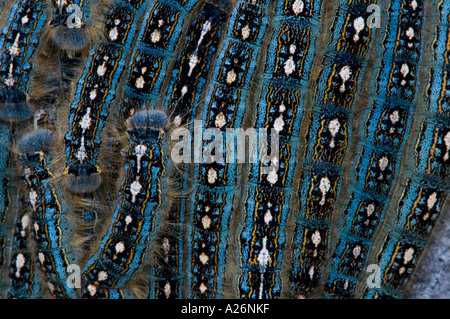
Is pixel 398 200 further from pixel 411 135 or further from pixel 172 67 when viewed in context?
pixel 172 67

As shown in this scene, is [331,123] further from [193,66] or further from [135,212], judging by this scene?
[135,212]

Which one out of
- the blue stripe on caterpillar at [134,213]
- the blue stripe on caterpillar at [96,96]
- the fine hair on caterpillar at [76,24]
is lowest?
the blue stripe on caterpillar at [134,213]

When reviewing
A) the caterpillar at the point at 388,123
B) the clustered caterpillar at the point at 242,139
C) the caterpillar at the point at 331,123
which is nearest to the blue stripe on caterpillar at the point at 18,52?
the clustered caterpillar at the point at 242,139

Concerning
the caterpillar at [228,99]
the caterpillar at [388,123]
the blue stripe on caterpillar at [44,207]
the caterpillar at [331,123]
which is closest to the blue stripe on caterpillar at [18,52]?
the blue stripe on caterpillar at [44,207]

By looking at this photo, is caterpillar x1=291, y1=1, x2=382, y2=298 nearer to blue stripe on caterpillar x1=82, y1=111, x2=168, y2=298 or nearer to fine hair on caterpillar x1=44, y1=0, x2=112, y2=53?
blue stripe on caterpillar x1=82, y1=111, x2=168, y2=298

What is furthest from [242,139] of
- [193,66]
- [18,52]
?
[18,52]

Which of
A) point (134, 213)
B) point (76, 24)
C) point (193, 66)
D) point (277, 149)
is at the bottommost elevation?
point (134, 213)

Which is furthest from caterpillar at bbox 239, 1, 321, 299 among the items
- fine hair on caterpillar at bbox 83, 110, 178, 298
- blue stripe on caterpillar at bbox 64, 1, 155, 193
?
blue stripe on caterpillar at bbox 64, 1, 155, 193

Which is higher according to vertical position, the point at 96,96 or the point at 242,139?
the point at 96,96

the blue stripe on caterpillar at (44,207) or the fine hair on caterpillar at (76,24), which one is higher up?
the fine hair on caterpillar at (76,24)

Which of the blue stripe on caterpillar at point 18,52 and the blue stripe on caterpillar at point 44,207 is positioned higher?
the blue stripe on caterpillar at point 18,52

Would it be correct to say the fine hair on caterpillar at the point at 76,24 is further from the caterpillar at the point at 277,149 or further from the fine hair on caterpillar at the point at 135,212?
the caterpillar at the point at 277,149

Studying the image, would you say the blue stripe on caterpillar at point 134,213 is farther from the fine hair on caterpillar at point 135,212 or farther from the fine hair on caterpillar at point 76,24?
the fine hair on caterpillar at point 76,24
